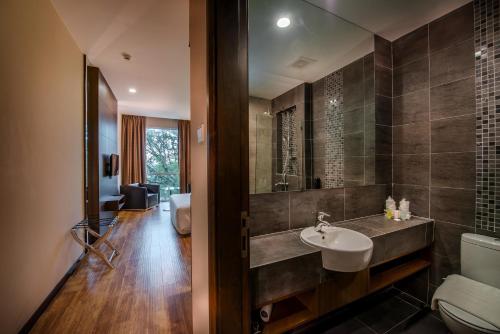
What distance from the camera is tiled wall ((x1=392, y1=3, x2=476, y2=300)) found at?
1.74 meters

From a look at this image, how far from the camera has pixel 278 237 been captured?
1.56 m

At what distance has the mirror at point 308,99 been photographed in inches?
66.5

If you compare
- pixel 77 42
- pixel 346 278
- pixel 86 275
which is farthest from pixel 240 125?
pixel 77 42

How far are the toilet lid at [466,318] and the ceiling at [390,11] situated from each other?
233cm

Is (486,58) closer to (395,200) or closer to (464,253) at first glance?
(395,200)

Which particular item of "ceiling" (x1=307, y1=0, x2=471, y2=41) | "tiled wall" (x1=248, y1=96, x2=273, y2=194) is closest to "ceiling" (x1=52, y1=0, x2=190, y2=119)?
"tiled wall" (x1=248, y1=96, x2=273, y2=194)

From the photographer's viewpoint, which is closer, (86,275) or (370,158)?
(370,158)

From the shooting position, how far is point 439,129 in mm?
1903

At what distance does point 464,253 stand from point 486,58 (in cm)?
157

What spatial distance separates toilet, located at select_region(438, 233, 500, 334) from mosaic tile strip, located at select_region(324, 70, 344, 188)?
1062 millimetres

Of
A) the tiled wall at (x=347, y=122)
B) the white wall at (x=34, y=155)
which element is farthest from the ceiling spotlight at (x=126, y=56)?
the tiled wall at (x=347, y=122)

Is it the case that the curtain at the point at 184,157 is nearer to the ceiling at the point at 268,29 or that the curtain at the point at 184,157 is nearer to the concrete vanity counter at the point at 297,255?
the ceiling at the point at 268,29

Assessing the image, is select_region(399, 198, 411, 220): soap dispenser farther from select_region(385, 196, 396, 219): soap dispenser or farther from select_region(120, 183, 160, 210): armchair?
select_region(120, 183, 160, 210): armchair

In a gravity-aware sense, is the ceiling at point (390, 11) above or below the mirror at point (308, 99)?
above
